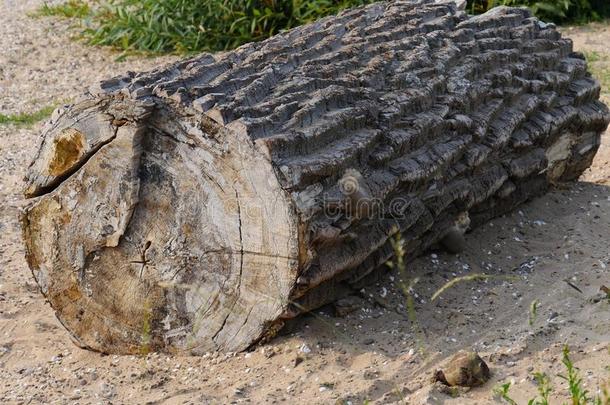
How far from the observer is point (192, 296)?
3.52 metres

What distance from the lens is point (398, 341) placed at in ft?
11.7

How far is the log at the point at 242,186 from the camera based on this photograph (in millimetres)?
3314

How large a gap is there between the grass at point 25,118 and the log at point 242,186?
310 cm

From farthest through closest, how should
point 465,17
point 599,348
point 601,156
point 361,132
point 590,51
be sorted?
point 590,51, point 601,156, point 465,17, point 361,132, point 599,348

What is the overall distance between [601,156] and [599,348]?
247 centimetres

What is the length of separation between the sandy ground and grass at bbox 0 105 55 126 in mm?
2210

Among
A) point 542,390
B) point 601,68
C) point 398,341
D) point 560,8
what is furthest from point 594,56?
point 542,390

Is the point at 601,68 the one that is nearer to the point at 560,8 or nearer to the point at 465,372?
the point at 560,8

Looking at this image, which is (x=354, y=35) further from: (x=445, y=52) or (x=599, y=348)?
(x=599, y=348)

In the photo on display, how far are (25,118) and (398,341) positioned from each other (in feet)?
13.4

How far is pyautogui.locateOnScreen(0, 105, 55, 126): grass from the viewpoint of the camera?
6785mm

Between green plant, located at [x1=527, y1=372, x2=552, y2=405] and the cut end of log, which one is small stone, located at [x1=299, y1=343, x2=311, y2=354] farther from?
green plant, located at [x1=527, y1=372, x2=552, y2=405]

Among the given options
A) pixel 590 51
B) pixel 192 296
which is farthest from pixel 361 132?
pixel 590 51

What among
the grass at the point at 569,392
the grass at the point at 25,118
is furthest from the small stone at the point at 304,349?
the grass at the point at 25,118
